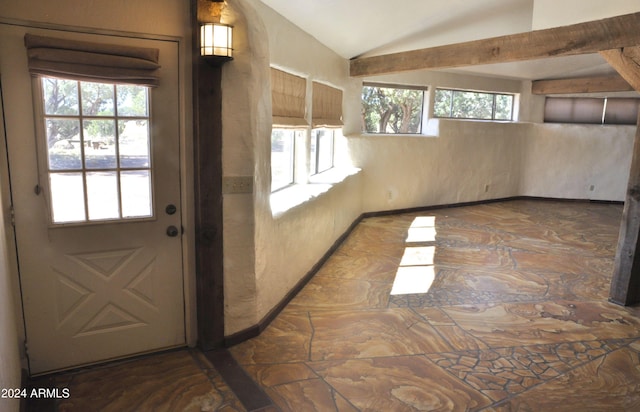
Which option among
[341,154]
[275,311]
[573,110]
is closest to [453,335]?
[275,311]

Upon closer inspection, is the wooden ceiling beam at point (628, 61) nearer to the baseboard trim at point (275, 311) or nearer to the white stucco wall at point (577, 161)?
the baseboard trim at point (275, 311)

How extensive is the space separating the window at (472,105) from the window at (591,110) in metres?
0.85

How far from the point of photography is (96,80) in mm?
2205

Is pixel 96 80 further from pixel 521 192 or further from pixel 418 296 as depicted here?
pixel 521 192

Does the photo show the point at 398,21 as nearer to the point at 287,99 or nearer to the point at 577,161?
the point at 287,99

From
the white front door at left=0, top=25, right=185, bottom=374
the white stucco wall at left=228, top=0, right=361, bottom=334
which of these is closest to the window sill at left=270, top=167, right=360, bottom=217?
the white stucco wall at left=228, top=0, right=361, bottom=334

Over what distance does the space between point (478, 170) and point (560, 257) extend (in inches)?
119

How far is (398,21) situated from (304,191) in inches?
78.5

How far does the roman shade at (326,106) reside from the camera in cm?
451

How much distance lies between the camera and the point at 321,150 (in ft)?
17.8

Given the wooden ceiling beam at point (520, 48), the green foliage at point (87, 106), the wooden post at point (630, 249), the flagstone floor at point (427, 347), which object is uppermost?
the wooden ceiling beam at point (520, 48)

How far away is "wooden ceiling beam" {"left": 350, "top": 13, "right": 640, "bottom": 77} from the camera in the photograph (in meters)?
3.57

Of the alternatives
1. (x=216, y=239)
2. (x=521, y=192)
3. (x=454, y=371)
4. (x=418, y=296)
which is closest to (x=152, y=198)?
(x=216, y=239)

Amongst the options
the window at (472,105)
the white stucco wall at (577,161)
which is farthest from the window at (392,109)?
the white stucco wall at (577,161)
